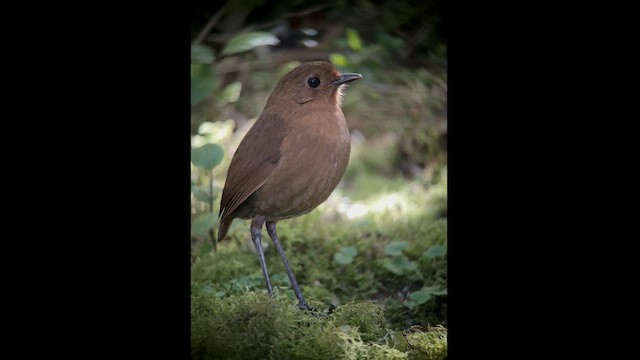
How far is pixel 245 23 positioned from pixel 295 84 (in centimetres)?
34

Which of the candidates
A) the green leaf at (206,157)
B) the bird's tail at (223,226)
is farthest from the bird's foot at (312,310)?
the green leaf at (206,157)

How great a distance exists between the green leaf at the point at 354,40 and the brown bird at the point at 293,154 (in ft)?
1.54

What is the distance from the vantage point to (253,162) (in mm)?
2365

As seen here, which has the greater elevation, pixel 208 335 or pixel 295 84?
pixel 295 84

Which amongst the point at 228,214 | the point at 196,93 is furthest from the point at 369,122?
the point at 228,214

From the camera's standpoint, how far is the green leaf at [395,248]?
10.3 ft

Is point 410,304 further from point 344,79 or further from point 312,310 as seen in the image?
point 344,79

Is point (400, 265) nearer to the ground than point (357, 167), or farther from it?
farther from it

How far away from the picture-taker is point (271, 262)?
2990mm

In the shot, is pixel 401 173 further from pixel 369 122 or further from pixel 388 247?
pixel 388 247

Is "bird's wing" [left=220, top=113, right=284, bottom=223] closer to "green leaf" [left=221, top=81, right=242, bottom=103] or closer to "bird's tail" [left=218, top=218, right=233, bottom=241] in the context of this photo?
"bird's tail" [left=218, top=218, right=233, bottom=241]

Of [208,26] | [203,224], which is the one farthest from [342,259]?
[208,26]

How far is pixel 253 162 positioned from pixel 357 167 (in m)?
2.35

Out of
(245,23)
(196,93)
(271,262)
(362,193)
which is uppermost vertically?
(245,23)
